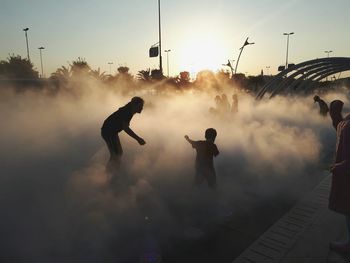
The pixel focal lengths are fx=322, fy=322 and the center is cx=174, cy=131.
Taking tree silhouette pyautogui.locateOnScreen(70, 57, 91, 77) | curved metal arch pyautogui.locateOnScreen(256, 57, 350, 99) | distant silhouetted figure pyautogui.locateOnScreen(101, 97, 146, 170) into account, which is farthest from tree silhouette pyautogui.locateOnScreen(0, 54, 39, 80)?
distant silhouetted figure pyautogui.locateOnScreen(101, 97, 146, 170)

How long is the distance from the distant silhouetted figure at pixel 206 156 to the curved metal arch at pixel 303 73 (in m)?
24.1

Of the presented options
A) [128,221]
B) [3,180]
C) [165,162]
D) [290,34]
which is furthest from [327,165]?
[290,34]

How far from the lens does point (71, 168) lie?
7.43m

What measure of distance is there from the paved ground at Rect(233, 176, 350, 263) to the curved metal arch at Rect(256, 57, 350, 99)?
2406 cm

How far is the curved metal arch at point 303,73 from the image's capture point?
2972 cm

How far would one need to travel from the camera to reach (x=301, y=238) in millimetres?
4305

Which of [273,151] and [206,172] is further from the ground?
[206,172]

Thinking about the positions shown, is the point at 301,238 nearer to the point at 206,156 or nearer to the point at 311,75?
the point at 206,156

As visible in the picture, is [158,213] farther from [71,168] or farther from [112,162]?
[71,168]

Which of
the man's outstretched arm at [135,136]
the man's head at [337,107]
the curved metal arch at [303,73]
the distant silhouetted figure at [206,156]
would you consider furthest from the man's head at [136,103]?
the curved metal arch at [303,73]

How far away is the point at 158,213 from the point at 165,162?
2713 mm

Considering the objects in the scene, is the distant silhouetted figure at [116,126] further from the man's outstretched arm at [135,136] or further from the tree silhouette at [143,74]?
the tree silhouette at [143,74]

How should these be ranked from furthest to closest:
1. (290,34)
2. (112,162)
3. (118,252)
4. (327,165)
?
(290,34), (327,165), (112,162), (118,252)

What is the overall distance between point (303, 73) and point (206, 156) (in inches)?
1154
